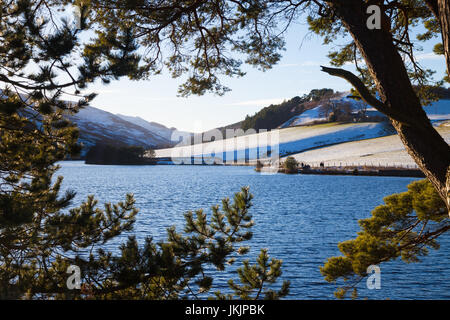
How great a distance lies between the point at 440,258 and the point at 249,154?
8771cm

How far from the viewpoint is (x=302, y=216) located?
30203mm

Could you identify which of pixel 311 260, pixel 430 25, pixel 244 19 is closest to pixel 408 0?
pixel 430 25

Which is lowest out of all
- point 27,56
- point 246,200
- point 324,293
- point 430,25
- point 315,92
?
point 324,293

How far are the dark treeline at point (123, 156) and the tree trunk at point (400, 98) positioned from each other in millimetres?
110923

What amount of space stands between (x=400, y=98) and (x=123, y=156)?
388 feet

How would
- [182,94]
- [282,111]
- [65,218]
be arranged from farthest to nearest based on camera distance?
1. [282,111]
2. [182,94]
3. [65,218]

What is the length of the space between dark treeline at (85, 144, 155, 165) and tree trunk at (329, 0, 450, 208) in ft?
364

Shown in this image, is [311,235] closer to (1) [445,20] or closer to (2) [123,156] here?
(1) [445,20]

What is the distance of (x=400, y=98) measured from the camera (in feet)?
13.2

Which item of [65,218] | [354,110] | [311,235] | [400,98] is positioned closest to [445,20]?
[400,98]

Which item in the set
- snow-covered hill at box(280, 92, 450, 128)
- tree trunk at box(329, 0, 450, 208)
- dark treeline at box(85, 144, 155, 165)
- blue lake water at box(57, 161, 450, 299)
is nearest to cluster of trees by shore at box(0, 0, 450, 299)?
tree trunk at box(329, 0, 450, 208)

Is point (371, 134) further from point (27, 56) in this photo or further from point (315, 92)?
point (27, 56)

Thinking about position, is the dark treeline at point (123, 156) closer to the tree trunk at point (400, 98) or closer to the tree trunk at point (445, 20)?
the tree trunk at point (400, 98)

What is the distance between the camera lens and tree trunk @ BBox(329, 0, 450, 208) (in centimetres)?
389
